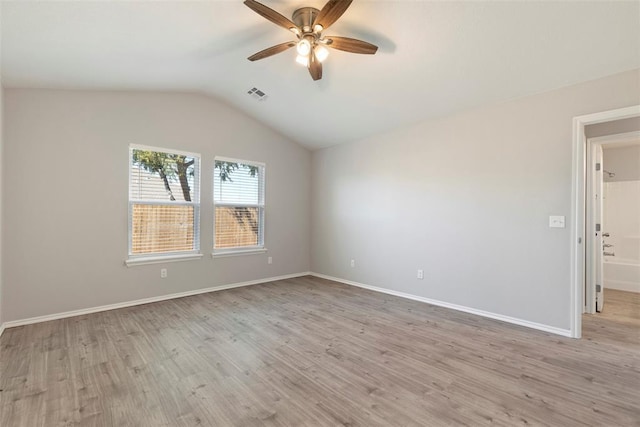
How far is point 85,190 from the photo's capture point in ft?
12.0

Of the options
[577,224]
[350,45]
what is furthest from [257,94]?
[577,224]

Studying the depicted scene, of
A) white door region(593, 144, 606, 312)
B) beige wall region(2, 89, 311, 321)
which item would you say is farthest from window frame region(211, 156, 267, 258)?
white door region(593, 144, 606, 312)

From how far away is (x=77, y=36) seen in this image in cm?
250

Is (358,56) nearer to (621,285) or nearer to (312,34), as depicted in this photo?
(312,34)

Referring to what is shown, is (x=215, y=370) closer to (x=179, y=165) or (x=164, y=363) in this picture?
(x=164, y=363)

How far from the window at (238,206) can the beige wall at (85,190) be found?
17 cm

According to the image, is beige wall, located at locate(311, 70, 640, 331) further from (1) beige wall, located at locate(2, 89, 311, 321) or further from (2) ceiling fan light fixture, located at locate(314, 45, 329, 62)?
(1) beige wall, located at locate(2, 89, 311, 321)

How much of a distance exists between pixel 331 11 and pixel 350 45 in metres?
0.41

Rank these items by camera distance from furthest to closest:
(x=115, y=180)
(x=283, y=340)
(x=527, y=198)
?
(x=115, y=180), (x=527, y=198), (x=283, y=340)

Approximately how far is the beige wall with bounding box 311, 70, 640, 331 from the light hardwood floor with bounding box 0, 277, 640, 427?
462 millimetres

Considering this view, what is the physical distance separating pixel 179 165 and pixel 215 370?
124 inches

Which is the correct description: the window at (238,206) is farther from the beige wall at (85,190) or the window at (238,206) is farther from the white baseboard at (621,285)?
the white baseboard at (621,285)

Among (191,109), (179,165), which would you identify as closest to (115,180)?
(179,165)

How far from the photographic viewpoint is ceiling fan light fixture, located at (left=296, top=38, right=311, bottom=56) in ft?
8.20
